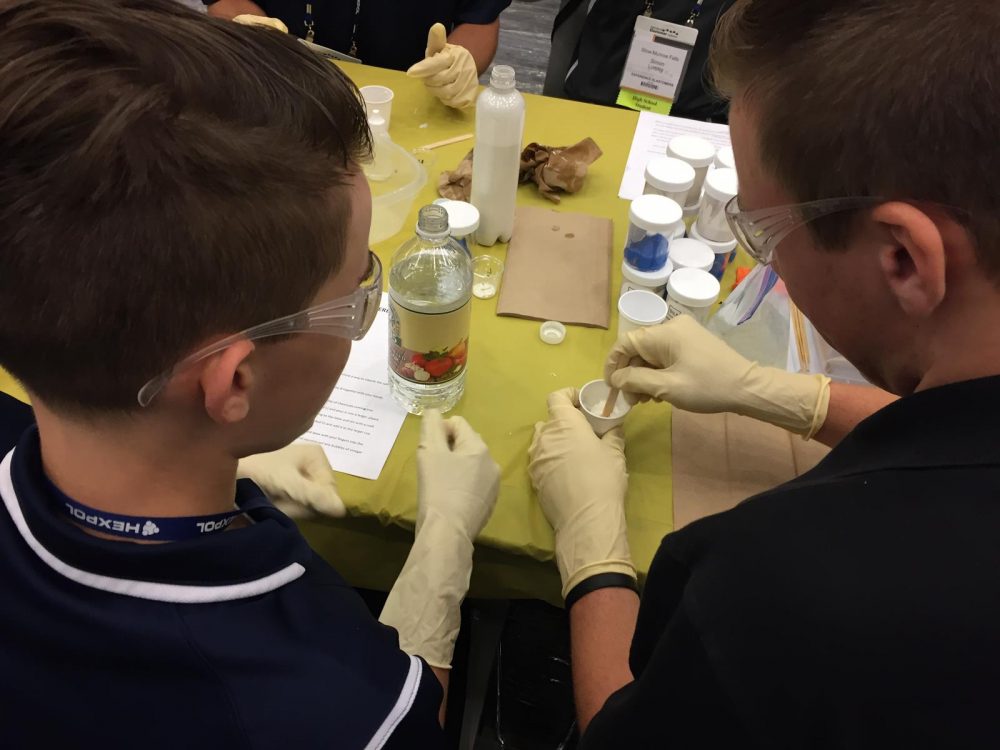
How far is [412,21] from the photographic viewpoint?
6.89ft

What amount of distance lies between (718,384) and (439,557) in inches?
19.5

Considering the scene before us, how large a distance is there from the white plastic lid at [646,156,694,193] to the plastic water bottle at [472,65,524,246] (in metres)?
0.26

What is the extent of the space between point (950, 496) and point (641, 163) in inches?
51.5

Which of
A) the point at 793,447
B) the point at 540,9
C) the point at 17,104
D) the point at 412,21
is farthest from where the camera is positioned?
the point at 540,9

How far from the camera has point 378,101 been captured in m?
1.62

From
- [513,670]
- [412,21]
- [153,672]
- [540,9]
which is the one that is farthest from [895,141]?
[540,9]

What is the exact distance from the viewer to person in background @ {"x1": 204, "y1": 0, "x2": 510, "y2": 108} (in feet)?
6.66

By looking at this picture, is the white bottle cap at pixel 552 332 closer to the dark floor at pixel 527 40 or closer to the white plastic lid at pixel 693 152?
the white plastic lid at pixel 693 152

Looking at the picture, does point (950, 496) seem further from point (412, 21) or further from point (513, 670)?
point (412, 21)

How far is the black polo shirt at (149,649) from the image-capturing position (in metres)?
0.58

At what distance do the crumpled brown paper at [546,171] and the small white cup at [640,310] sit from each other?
1.34ft

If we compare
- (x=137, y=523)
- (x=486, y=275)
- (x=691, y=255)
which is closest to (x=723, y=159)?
(x=691, y=255)

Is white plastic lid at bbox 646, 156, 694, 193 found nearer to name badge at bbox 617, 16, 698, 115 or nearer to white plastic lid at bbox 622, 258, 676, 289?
white plastic lid at bbox 622, 258, 676, 289

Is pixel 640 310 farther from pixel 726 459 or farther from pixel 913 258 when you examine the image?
pixel 913 258
